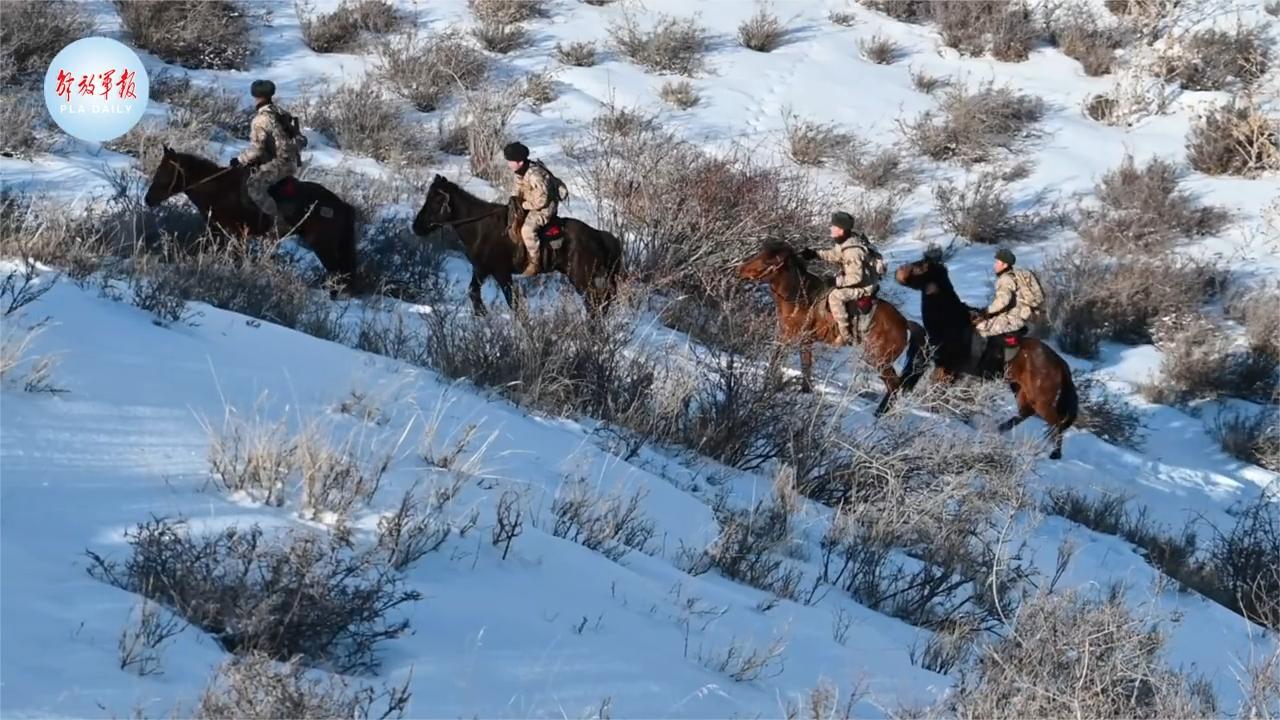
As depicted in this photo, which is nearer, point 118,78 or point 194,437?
point 194,437

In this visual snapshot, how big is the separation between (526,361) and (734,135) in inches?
458

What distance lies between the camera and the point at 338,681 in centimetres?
346

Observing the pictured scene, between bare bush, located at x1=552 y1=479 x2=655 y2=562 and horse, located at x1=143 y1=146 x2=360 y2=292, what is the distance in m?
6.37

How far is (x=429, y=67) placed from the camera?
18688mm

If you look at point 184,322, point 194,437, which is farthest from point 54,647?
point 184,322

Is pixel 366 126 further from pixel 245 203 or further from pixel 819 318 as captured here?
pixel 819 318

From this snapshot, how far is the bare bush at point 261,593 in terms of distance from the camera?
3.46 m

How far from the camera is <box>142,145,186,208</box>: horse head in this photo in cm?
1137

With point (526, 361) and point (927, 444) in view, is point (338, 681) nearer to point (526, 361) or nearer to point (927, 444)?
point (526, 361)

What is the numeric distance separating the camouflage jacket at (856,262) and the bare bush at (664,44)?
9.18 meters

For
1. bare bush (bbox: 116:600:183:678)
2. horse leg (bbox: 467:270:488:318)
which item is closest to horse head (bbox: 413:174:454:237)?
horse leg (bbox: 467:270:488:318)

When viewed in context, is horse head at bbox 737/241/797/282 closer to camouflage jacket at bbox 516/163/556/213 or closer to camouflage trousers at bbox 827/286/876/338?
camouflage trousers at bbox 827/286/876/338

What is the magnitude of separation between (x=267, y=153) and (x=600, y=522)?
7500 millimetres

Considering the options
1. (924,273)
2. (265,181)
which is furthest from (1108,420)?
(265,181)
